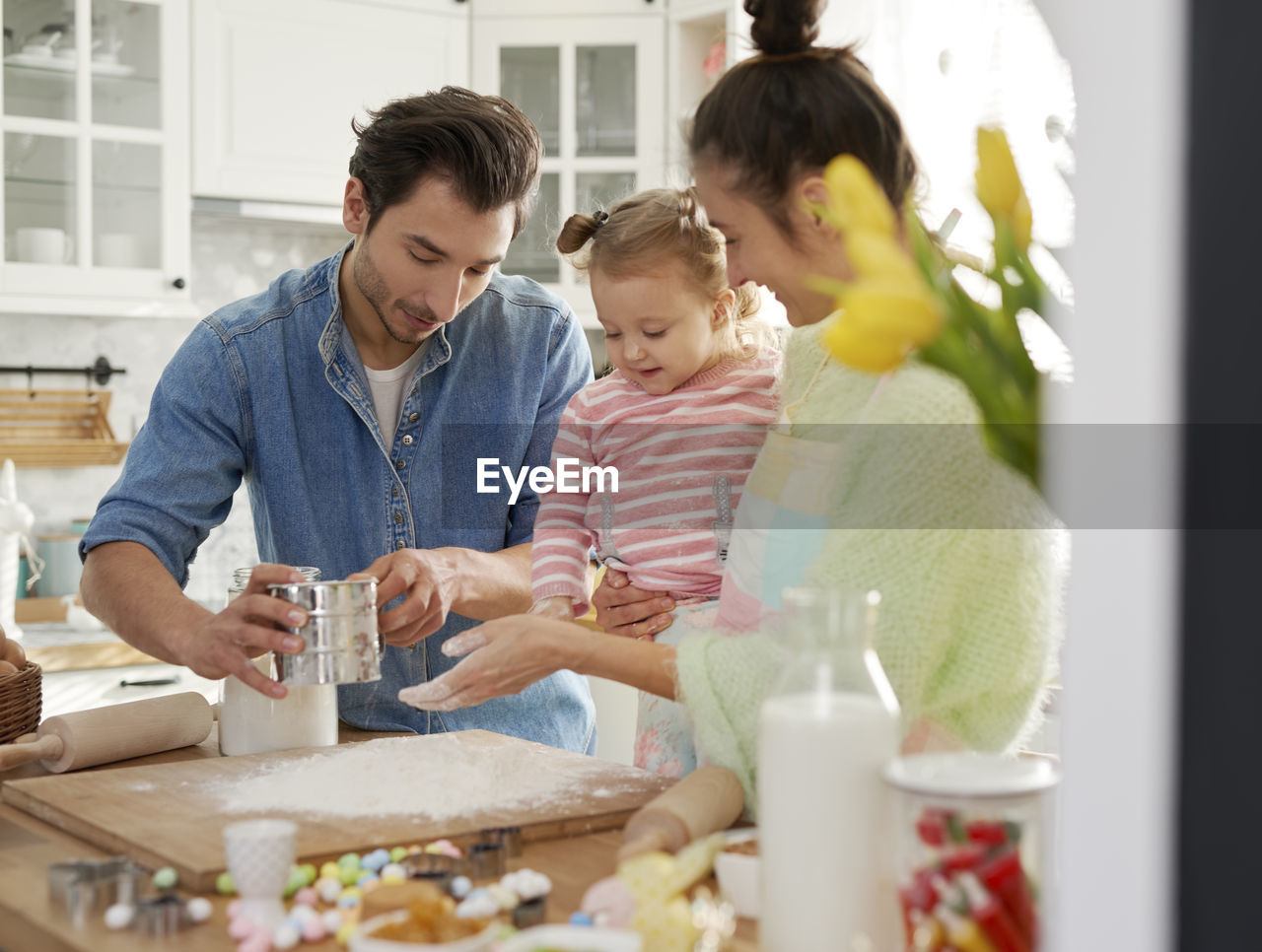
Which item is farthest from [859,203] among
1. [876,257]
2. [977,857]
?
[977,857]

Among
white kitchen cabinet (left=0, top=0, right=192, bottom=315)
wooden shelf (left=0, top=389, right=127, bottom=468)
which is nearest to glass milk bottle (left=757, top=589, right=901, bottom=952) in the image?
white kitchen cabinet (left=0, top=0, right=192, bottom=315)

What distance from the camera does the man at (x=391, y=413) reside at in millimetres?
1768

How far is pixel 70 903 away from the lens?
0.94 m

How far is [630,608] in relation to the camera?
Result: 1.71 metres

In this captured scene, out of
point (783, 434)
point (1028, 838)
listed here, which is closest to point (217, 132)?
point (783, 434)

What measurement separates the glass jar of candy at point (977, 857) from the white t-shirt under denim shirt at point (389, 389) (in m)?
1.34

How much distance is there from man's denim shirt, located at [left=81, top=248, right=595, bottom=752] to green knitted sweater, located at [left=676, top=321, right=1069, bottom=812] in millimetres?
959

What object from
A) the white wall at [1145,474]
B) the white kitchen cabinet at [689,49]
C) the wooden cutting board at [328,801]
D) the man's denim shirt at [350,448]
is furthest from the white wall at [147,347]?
the white wall at [1145,474]

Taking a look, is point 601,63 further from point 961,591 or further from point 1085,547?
point 1085,547

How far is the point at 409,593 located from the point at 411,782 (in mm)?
332

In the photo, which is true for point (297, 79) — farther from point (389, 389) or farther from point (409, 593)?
point (409, 593)

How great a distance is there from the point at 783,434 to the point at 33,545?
109 inches

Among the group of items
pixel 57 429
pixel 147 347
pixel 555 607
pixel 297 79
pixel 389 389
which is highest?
pixel 297 79

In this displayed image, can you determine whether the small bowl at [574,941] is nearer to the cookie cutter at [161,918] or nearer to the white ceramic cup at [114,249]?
the cookie cutter at [161,918]
